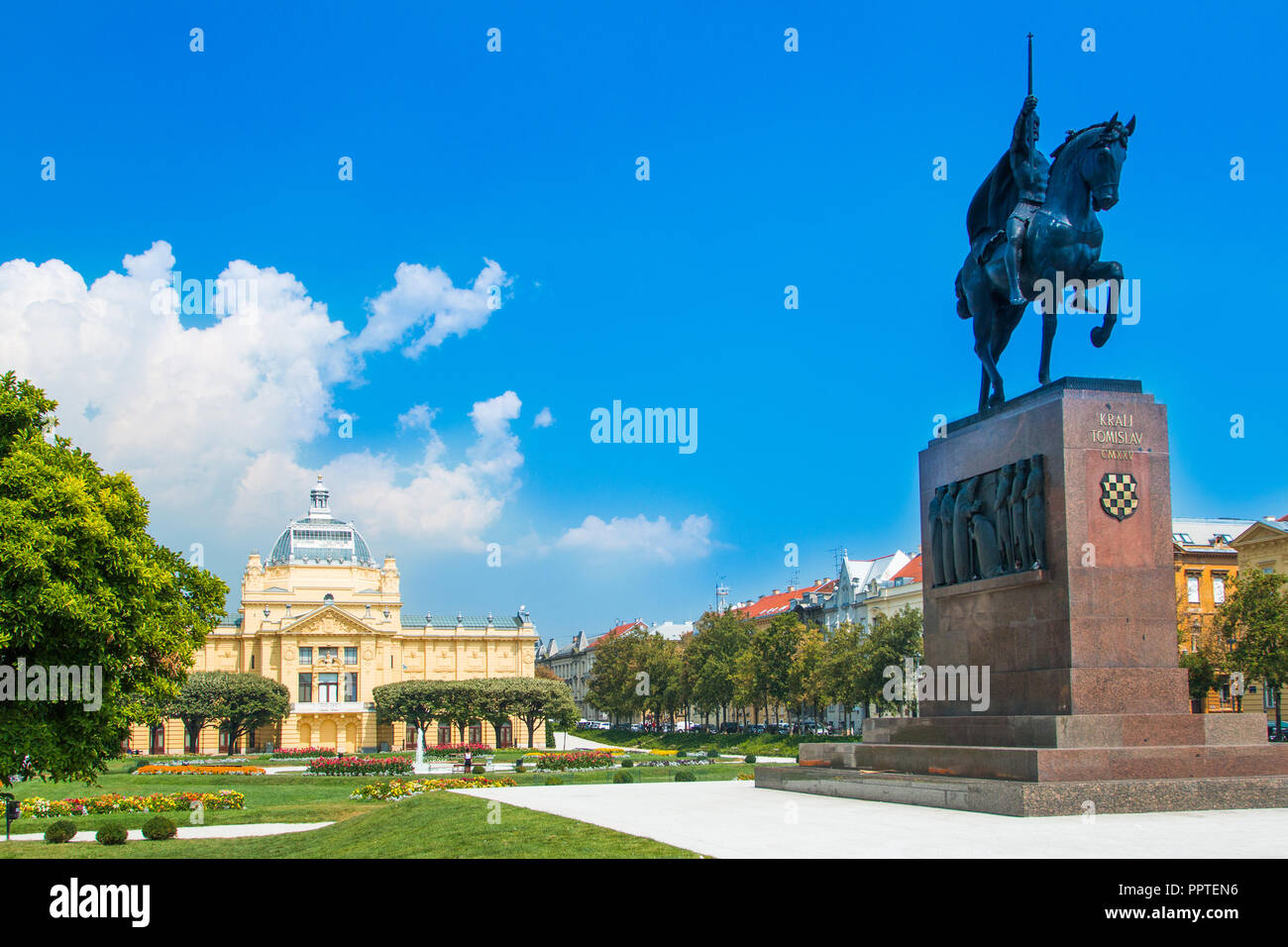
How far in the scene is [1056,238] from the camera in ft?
65.9

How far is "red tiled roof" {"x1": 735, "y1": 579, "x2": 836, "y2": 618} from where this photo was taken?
126688mm

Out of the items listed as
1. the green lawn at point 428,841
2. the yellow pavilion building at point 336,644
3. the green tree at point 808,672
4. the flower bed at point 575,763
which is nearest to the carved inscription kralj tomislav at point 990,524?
the green lawn at point 428,841

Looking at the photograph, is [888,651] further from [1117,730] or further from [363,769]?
[1117,730]

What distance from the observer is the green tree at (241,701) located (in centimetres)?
8756

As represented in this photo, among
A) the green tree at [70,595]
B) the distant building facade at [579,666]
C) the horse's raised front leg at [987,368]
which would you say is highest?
the horse's raised front leg at [987,368]

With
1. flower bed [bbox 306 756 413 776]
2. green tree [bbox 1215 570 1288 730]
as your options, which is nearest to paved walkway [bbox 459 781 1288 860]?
flower bed [bbox 306 756 413 776]

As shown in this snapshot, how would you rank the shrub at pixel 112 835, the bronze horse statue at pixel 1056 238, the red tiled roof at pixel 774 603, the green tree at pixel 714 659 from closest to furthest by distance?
the bronze horse statue at pixel 1056 238
the shrub at pixel 112 835
the green tree at pixel 714 659
the red tiled roof at pixel 774 603

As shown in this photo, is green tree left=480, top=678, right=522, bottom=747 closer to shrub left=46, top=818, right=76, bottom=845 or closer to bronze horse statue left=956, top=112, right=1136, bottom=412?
shrub left=46, top=818, right=76, bottom=845

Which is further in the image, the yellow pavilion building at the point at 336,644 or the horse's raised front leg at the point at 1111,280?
the yellow pavilion building at the point at 336,644

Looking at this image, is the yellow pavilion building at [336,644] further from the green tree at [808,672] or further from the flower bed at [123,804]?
the flower bed at [123,804]

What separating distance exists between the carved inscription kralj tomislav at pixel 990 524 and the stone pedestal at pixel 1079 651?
0.05 meters

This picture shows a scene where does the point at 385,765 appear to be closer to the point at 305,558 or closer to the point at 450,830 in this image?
the point at 450,830
